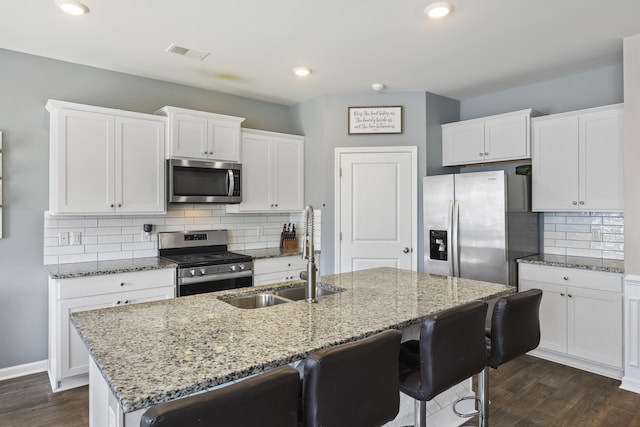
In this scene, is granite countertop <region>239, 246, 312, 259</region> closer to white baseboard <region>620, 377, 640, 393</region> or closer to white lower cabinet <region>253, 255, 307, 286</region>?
white lower cabinet <region>253, 255, 307, 286</region>

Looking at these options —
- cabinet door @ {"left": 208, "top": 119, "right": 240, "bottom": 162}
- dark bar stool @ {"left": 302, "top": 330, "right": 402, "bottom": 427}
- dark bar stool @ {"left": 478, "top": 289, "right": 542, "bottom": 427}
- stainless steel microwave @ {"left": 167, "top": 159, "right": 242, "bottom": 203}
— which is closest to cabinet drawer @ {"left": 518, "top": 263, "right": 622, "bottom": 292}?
dark bar stool @ {"left": 478, "top": 289, "right": 542, "bottom": 427}

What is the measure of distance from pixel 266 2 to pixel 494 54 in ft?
6.33

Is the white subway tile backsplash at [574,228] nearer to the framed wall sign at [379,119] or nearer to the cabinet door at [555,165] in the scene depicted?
the cabinet door at [555,165]

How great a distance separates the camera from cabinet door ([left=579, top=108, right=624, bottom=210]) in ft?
10.7

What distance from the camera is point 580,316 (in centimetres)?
328

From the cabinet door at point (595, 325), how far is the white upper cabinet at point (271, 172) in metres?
2.81

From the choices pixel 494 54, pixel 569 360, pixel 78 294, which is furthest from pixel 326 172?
pixel 569 360

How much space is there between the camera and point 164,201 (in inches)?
142

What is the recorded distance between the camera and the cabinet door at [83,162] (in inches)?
121

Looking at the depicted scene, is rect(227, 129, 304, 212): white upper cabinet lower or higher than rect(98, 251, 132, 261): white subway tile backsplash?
higher

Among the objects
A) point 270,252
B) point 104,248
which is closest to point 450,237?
point 270,252

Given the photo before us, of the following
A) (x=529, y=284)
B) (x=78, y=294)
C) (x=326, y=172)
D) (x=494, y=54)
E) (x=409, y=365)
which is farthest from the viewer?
(x=326, y=172)

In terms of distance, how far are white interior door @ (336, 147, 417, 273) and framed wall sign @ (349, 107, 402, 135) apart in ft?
0.69

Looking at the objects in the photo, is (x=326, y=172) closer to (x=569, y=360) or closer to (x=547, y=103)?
(x=547, y=103)
